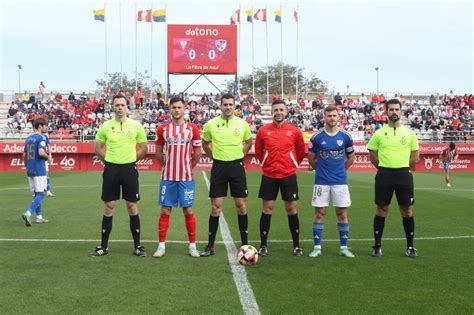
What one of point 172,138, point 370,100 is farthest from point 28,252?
point 370,100

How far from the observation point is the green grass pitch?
5102 millimetres

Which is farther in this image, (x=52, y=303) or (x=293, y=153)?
(x=293, y=153)

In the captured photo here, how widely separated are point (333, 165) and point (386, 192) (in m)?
0.85

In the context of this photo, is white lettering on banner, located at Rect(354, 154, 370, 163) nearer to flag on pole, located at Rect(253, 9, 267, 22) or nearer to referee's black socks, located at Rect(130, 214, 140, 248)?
flag on pole, located at Rect(253, 9, 267, 22)

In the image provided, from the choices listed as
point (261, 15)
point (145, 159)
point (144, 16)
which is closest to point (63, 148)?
point (145, 159)

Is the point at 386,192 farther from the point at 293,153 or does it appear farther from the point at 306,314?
the point at 306,314

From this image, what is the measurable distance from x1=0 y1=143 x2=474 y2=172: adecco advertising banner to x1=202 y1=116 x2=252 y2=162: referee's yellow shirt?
1010 inches

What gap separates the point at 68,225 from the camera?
408 inches

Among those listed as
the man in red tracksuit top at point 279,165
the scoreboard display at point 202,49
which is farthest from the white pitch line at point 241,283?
the scoreboard display at point 202,49

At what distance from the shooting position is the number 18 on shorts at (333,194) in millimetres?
7512

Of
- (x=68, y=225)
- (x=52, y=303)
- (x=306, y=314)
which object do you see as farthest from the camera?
(x=68, y=225)

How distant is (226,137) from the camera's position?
7539 millimetres

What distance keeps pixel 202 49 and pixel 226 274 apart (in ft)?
122

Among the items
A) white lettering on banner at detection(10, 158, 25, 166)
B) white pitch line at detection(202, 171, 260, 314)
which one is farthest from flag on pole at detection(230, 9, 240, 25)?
white pitch line at detection(202, 171, 260, 314)
